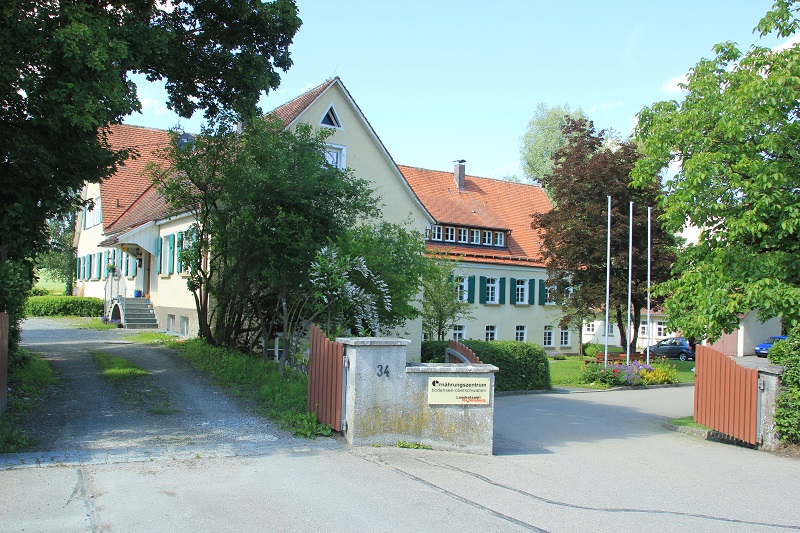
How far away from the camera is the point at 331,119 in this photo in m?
22.9

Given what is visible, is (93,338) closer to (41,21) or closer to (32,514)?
(41,21)

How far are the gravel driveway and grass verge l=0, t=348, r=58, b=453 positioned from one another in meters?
0.17

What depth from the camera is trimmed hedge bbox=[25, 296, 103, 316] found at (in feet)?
105

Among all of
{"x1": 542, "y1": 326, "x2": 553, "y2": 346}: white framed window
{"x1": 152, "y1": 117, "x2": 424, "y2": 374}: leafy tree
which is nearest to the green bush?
{"x1": 152, "y1": 117, "x2": 424, "y2": 374}: leafy tree

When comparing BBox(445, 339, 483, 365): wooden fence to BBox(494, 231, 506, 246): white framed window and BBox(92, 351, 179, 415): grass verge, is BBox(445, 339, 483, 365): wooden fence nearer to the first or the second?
BBox(92, 351, 179, 415): grass verge

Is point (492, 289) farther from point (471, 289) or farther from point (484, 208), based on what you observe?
point (484, 208)

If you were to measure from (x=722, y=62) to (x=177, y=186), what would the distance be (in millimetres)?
11451

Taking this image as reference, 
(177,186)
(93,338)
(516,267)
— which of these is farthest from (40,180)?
(516,267)

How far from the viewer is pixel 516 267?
39.7 meters

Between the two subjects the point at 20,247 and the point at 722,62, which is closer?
the point at 20,247

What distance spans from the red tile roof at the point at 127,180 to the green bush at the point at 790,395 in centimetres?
2728

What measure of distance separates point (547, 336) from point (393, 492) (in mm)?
35434

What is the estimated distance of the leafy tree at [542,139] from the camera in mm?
57219

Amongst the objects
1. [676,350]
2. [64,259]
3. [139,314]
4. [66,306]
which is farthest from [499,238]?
A: [64,259]
